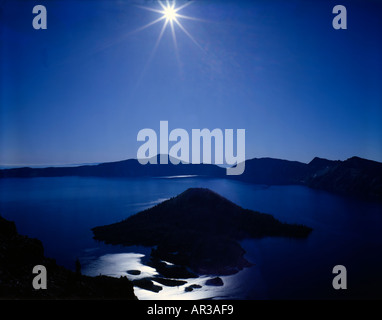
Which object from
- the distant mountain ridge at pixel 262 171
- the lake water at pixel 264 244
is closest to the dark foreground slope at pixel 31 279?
the lake water at pixel 264 244

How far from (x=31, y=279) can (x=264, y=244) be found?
32.3m

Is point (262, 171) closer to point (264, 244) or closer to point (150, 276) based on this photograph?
point (264, 244)

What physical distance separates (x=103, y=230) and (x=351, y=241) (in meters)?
40.6

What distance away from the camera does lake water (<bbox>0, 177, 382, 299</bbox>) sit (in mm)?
21484

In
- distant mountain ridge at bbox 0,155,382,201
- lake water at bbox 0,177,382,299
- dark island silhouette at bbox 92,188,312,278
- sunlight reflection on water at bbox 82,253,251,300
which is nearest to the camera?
sunlight reflection on water at bbox 82,253,251,300

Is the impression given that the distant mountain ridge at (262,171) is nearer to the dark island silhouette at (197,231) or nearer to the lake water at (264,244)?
the lake water at (264,244)

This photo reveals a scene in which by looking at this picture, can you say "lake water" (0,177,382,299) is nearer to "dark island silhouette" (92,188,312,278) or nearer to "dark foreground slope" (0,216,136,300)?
"dark island silhouette" (92,188,312,278)

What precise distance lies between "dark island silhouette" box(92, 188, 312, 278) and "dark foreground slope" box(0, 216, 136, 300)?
1525 centimetres

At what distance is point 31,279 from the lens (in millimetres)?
9141

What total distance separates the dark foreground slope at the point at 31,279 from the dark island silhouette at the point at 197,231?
15.3 meters

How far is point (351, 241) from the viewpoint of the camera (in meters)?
38.3

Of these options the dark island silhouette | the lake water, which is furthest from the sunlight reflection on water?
Result: the dark island silhouette

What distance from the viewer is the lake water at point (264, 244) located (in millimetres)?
21484
